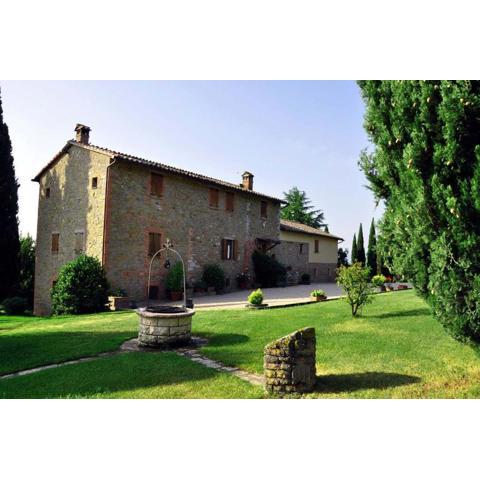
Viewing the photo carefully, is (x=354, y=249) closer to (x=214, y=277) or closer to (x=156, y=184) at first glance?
(x=214, y=277)

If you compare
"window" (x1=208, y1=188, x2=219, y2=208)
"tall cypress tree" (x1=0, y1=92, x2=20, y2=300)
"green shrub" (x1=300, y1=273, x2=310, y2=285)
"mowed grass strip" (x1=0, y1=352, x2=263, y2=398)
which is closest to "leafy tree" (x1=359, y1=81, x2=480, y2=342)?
"mowed grass strip" (x1=0, y1=352, x2=263, y2=398)

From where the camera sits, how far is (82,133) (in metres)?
17.0

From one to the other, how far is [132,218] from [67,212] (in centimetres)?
375

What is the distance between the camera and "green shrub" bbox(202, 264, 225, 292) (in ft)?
57.8

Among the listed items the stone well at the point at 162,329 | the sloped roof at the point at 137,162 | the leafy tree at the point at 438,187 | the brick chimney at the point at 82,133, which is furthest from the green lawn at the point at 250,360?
the brick chimney at the point at 82,133

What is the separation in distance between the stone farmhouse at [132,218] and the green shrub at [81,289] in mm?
722

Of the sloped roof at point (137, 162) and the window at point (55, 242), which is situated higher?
the sloped roof at point (137, 162)

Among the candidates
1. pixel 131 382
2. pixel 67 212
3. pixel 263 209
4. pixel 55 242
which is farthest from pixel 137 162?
pixel 131 382

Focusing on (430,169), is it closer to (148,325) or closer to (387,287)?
(148,325)

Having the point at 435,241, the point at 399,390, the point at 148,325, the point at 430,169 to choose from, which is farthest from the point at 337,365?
the point at 148,325

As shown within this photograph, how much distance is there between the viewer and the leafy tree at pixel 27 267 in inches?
785

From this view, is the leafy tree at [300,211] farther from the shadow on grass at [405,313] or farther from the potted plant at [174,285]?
the shadow on grass at [405,313]

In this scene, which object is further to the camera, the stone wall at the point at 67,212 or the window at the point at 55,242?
the window at the point at 55,242

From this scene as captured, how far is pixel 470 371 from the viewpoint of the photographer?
5.57 m
